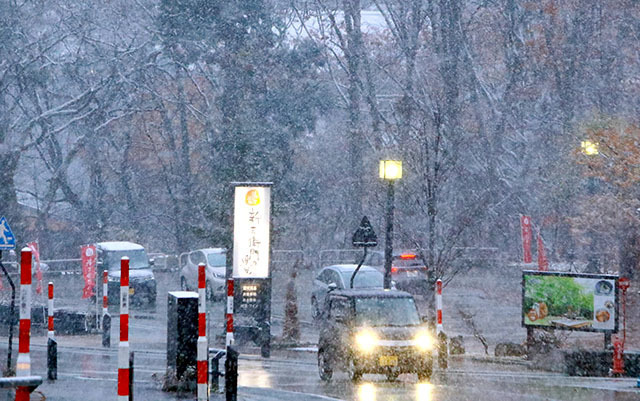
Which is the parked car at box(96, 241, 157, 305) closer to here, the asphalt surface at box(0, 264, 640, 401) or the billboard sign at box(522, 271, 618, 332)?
the asphalt surface at box(0, 264, 640, 401)

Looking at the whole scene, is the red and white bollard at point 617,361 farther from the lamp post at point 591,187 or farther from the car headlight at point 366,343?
the lamp post at point 591,187

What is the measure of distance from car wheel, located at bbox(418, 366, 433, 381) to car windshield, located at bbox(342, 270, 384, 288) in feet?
42.5

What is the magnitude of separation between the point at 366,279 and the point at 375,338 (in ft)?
45.9

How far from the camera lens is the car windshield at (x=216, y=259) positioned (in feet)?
117

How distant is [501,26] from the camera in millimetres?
46031

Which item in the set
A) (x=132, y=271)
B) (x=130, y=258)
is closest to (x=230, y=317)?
(x=132, y=271)

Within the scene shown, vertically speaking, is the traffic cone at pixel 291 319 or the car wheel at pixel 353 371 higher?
the traffic cone at pixel 291 319

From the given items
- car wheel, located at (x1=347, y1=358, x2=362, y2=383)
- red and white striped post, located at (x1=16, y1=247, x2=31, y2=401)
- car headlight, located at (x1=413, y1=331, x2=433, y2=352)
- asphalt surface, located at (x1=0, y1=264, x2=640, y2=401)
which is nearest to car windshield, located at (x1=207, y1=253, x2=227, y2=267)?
asphalt surface, located at (x1=0, y1=264, x2=640, y2=401)


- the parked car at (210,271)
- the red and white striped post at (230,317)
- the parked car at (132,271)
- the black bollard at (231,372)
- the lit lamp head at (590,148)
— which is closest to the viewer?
the black bollard at (231,372)

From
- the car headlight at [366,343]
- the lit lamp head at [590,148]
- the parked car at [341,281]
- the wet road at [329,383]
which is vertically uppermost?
the lit lamp head at [590,148]

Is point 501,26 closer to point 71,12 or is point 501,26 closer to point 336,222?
point 336,222

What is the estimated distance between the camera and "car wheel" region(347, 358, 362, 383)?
15984 millimetres

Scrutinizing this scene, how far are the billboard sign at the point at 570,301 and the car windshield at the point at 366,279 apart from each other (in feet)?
29.8

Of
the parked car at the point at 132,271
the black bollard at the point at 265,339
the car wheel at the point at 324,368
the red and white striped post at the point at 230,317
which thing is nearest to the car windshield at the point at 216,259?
the parked car at the point at 132,271
